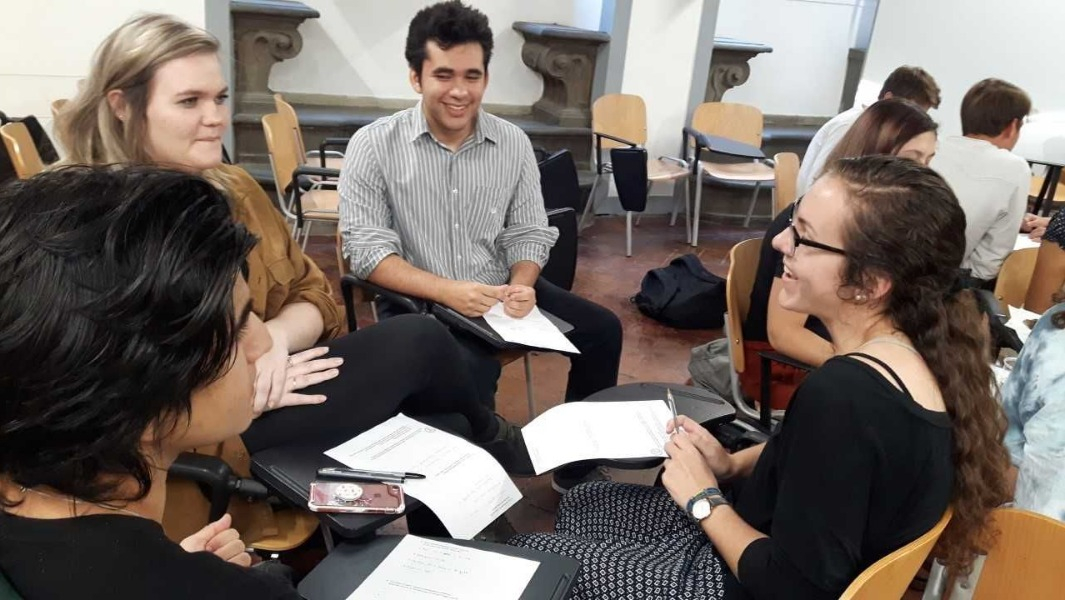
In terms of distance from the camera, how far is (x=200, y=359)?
840 mm

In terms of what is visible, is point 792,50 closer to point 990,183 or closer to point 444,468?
point 990,183

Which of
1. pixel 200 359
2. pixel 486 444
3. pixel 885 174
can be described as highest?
pixel 885 174

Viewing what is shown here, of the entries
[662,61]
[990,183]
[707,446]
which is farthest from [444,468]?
[662,61]

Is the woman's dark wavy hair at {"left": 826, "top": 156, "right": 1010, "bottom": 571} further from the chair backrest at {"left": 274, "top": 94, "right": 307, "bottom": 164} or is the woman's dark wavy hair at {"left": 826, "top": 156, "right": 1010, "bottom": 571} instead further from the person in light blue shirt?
the chair backrest at {"left": 274, "top": 94, "right": 307, "bottom": 164}

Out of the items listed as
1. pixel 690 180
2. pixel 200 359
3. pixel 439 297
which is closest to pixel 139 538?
pixel 200 359

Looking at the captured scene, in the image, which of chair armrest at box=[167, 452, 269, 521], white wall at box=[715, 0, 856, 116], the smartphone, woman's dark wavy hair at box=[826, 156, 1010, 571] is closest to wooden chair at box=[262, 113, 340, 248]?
chair armrest at box=[167, 452, 269, 521]

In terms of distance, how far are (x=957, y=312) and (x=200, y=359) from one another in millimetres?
1110

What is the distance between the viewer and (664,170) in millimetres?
5320

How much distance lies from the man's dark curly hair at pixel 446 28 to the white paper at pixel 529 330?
2.61 feet

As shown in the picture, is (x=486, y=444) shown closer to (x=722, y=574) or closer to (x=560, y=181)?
(x=722, y=574)

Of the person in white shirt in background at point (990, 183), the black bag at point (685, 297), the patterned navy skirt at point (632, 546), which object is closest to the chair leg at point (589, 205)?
the black bag at point (685, 297)

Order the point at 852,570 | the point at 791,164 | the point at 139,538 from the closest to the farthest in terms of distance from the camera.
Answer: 1. the point at 139,538
2. the point at 852,570
3. the point at 791,164

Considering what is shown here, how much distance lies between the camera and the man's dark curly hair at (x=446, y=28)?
7.70 feet

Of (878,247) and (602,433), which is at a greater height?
(878,247)
